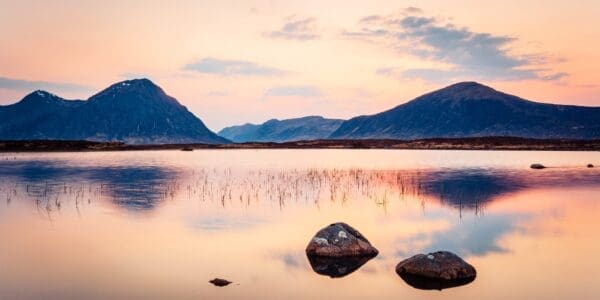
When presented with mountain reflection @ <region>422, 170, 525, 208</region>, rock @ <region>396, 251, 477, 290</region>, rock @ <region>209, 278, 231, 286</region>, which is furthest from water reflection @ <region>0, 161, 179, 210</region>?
rock @ <region>396, 251, 477, 290</region>

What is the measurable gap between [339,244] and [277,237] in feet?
14.5

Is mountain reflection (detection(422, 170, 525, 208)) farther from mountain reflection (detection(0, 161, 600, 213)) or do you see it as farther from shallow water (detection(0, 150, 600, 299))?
shallow water (detection(0, 150, 600, 299))

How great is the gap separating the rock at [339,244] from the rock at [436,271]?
238 cm

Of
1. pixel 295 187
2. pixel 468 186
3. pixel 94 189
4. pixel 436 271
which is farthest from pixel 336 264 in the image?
pixel 94 189

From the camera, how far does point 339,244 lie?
17438 millimetres

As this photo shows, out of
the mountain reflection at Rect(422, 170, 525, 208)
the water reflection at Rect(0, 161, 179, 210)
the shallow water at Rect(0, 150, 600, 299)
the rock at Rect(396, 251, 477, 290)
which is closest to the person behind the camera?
the shallow water at Rect(0, 150, 600, 299)

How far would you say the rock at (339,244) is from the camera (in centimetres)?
1733

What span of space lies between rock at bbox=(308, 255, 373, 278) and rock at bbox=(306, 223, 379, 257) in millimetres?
224

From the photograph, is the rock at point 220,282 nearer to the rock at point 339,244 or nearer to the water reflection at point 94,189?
the rock at point 339,244

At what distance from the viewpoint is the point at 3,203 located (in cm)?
3250

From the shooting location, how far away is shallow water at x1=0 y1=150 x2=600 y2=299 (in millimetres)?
14055

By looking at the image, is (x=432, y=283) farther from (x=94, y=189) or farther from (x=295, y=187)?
(x=94, y=189)

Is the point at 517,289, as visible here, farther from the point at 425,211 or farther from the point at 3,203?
the point at 3,203

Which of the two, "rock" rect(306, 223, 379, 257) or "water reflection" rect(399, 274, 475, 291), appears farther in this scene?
"rock" rect(306, 223, 379, 257)
